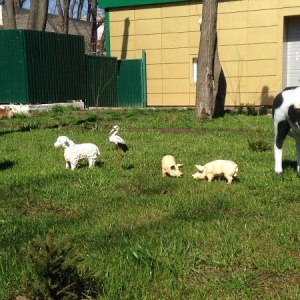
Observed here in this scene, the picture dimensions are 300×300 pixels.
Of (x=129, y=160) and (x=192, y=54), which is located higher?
(x=192, y=54)

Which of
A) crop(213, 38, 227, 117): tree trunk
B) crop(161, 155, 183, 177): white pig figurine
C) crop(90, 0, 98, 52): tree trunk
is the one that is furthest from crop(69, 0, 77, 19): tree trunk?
crop(161, 155, 183, 177): white pig figurine

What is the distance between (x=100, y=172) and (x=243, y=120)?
796 centimetres

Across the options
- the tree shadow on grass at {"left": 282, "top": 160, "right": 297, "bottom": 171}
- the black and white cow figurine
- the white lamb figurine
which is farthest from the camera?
the tree shadow on grass at {"left": 282, "top": 160, "right": 297, "bottom": 171}

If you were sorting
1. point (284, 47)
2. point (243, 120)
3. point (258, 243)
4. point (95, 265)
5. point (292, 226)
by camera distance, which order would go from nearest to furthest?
point (95, 265) → point (258, 243) → point (292, 226) → point (243, 120) → point (284, 47)

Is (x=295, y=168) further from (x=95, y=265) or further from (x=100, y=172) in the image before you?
(x=95, y=265)

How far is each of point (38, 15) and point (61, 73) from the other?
3370mm

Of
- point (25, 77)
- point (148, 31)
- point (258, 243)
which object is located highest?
point (148, 31)

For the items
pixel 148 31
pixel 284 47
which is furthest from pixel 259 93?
pixel 148 31

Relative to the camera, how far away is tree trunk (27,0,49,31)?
21500 mm

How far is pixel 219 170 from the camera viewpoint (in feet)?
21.6

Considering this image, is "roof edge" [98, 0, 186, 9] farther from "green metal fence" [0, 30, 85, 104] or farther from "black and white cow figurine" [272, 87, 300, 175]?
"black and white cow figurine" [272, 87, 300, 175]

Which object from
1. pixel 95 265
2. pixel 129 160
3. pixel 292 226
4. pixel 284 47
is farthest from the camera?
pixel 284 47

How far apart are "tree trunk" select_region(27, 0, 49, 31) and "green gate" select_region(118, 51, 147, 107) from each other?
3892mm

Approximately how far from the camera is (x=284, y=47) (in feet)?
70.4
